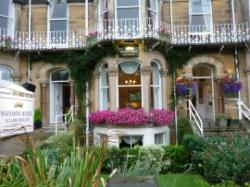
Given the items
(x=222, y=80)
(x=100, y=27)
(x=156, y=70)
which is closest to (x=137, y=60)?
(x=156, y=70)

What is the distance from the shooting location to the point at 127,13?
15430 millimetres

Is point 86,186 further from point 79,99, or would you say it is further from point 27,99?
point 79,99

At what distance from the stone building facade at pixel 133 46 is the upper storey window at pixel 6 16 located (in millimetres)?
52

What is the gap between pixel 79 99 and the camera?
653 inches

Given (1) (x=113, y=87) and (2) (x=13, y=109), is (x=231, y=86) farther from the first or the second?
(2) (x=13, y=109)

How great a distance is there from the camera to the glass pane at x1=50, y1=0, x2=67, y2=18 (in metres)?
17.9

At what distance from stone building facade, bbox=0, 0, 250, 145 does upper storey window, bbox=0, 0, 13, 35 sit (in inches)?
2.0

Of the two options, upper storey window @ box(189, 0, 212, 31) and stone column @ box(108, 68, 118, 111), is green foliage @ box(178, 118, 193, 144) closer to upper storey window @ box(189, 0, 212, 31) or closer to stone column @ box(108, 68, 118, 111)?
stone column @ box(108, 68, 118, 111)

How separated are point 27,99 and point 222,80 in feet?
34.2

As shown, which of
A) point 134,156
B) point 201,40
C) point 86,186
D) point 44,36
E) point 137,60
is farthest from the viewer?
point 44,36

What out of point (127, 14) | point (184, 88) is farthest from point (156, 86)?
point (127, 14)

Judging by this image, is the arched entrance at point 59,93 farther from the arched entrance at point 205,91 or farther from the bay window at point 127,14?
the arched entrance at point 205,91

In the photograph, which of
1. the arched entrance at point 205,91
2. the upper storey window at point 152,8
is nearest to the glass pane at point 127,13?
the upper storey window at point 152,8

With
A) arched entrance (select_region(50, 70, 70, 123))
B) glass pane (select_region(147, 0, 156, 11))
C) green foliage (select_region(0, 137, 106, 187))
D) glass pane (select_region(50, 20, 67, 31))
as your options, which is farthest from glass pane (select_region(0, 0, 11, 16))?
green foliage (select_region(0, 137, 106, 187))
